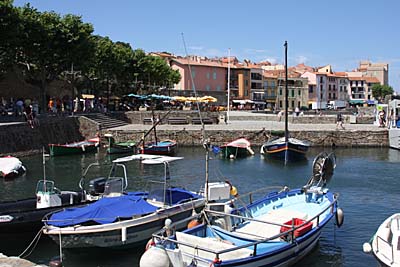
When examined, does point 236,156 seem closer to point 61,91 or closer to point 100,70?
point 100,70

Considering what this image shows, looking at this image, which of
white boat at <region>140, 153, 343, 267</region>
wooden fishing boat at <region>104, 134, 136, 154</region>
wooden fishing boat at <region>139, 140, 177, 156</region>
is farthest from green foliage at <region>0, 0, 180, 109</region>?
white boat at <region>140, 153, 343, 267</region>

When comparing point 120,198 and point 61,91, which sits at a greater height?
point 61,91

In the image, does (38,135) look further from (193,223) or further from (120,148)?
(193,223)

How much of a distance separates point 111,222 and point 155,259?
4.14m

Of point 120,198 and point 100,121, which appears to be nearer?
point 120,198

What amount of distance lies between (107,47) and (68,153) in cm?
2443

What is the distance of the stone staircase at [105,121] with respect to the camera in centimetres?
5166

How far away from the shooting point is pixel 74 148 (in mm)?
41812

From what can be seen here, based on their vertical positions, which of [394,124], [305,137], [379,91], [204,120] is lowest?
[305,137]

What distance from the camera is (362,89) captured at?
150750mm

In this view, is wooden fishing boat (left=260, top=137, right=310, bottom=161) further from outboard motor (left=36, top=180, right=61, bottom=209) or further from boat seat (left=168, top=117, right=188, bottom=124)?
outboard motor (left=36, top=180, right=61, bottom=209)

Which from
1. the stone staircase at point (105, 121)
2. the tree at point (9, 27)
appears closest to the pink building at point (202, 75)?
the stone staircase at point (105, 121)

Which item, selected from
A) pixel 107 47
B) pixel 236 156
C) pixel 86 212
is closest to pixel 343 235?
pixel 86 212

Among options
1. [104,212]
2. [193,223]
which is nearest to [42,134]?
[104,212]
